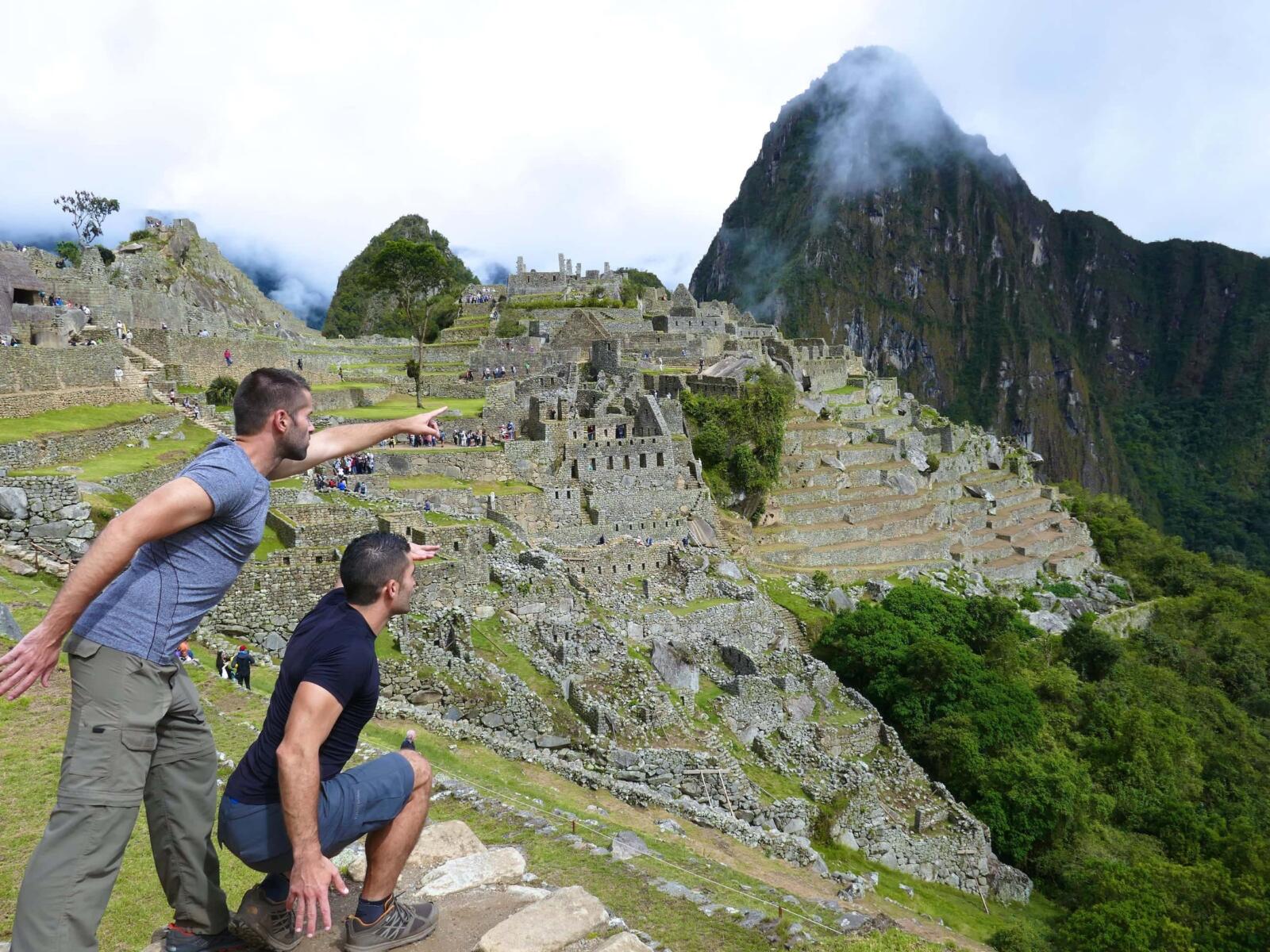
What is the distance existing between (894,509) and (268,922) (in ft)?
122

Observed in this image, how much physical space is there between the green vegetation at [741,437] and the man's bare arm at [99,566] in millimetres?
27805

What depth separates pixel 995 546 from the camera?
42.7 meters

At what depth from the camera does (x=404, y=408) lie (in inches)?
1219

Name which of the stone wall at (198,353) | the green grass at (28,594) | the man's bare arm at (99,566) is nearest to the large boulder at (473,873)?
the man's bare arm at (99,566)

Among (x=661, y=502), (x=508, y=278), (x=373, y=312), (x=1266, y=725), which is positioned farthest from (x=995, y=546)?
(x=373, y=312)

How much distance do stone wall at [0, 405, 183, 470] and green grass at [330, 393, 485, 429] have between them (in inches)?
251

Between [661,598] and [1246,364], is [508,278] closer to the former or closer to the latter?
[661,598]

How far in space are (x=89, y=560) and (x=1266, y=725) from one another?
45.8 m

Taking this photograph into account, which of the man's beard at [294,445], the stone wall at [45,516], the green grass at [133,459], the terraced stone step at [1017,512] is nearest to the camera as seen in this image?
the man's beard at [294,445]

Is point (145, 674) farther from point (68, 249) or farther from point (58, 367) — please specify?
point (68, 249)

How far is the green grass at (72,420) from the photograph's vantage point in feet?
58.5

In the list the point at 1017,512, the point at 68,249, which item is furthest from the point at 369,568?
the point at 68,249

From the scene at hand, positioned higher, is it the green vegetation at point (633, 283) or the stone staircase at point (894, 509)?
the green vegetation at point (633, 283)

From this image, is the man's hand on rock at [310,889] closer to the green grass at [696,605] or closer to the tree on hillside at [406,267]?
the green grass at [696,605]
